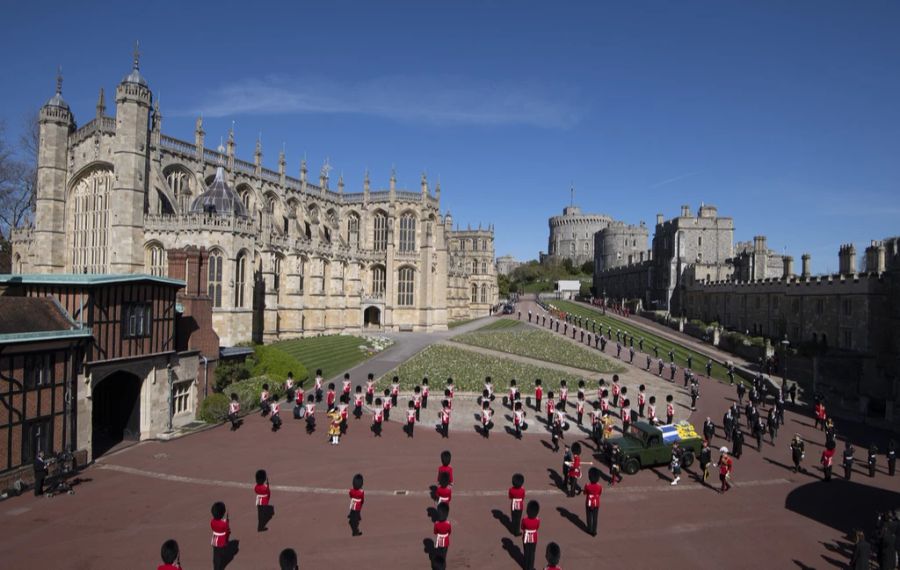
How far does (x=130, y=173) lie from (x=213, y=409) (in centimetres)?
2332

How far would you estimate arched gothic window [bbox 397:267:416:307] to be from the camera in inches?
2438

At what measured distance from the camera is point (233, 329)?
36.1 meters

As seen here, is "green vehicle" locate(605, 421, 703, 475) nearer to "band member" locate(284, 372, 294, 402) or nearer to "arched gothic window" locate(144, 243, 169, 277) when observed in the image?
"band member" locate(284, 372, 294, 402)

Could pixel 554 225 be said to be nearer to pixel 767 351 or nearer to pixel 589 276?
pixel 589 276

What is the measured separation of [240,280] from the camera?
3666 centimetres

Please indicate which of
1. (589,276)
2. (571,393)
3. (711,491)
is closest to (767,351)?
(571,393)

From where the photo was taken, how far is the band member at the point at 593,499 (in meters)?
12.5

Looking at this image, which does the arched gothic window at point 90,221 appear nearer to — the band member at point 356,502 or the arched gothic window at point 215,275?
the arched gothic window at point 215,275

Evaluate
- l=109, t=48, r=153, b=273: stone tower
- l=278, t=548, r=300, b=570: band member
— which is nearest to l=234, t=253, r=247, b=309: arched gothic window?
l=109, t=48, r=153, b=273: stone tower

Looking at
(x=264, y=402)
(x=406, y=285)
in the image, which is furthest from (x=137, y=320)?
(x=406, y=285)

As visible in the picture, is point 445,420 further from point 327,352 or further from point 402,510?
point 327,352

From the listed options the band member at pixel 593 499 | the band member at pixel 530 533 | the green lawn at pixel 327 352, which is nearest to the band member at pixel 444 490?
the band member at pixel 530 533

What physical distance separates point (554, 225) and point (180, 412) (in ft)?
457

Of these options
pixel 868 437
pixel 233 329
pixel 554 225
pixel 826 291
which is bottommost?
pixel 868 437
